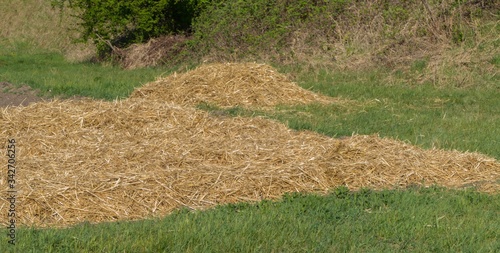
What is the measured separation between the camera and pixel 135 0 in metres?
23.4

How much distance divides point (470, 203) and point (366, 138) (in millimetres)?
2448

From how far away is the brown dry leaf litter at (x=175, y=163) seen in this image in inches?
297

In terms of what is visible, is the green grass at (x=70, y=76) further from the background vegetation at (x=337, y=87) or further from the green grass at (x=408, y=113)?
the green grass at (x=408, y=113)

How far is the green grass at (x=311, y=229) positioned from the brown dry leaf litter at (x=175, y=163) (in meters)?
0.49

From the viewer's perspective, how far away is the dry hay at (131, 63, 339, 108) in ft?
49.1

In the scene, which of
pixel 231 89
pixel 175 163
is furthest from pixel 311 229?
pixel 231 89

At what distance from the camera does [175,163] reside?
28.6 feet

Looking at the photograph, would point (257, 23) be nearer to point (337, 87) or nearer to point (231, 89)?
point (337, 87)

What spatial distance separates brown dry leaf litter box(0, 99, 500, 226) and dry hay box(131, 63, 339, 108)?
10.8 feet

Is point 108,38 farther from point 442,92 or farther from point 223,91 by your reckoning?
point 442,92

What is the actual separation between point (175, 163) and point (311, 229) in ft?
7.89

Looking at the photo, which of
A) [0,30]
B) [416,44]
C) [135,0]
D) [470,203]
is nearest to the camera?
[470,203]

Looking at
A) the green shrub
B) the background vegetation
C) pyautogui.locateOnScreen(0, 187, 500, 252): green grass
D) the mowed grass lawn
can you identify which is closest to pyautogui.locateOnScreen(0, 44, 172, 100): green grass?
the background vegetation

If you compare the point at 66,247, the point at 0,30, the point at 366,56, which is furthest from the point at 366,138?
the point at 0,30
